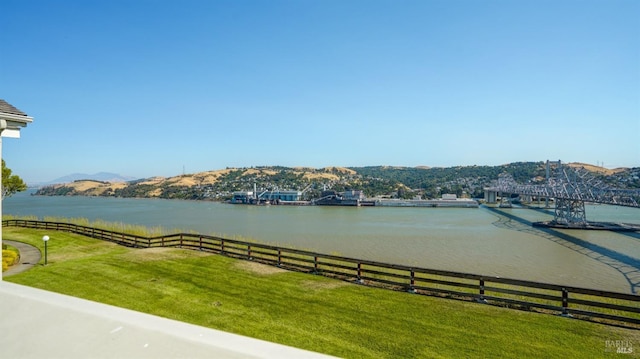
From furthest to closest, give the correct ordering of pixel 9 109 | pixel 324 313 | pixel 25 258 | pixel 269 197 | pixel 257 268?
pixel 269 197
pixel 25 258
pixel 257 268
pixel 324 313
pixel 9 109

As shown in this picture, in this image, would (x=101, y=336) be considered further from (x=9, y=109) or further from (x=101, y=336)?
(x=9, y=109)

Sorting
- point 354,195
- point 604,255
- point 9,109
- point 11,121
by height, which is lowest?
point 604,255

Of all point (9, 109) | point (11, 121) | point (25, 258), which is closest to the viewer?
point (11, 121)

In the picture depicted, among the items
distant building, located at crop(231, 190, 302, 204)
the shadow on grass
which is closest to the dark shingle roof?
the shadow on grass

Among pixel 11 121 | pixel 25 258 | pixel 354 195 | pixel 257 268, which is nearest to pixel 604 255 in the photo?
pixel 257 268

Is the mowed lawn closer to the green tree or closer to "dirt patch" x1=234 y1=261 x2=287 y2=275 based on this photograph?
"dirt patch" x1=234 y1=261 x2=287 y2=275

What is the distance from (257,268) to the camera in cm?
1477

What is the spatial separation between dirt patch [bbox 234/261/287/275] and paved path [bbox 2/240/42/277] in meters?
8.91

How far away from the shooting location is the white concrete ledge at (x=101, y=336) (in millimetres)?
2305

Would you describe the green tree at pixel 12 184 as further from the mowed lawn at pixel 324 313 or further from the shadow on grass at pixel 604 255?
the shadow on grass at pixel 604 255

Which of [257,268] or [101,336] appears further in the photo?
[257,268]

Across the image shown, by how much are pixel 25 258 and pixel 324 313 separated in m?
17.3

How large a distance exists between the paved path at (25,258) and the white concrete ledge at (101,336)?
1466cm

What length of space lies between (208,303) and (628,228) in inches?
2669
